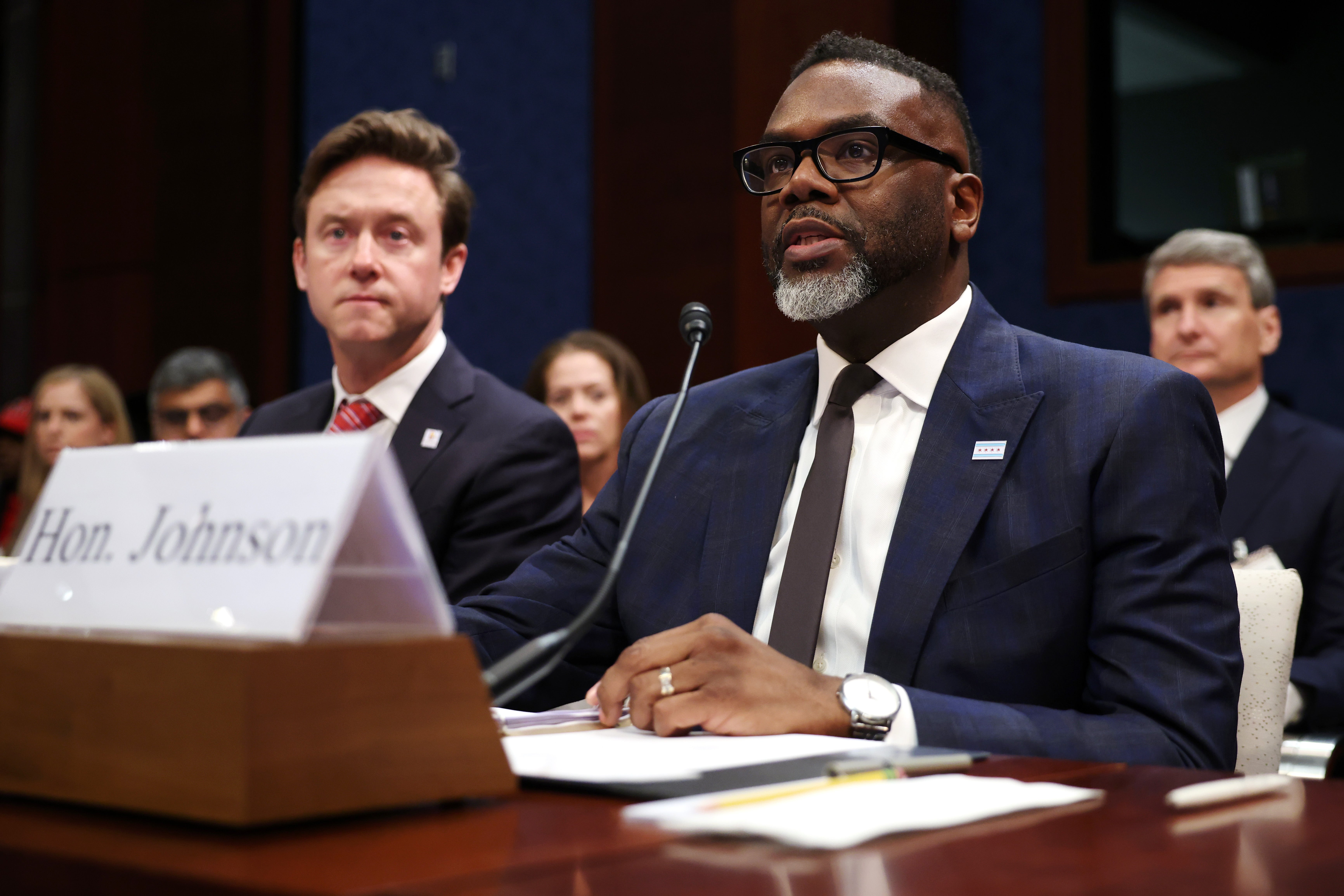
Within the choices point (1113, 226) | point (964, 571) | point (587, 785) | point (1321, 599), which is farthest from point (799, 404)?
point (1113, 226)

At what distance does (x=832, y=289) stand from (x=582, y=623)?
0.75 meters

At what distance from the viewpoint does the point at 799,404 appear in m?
1.59

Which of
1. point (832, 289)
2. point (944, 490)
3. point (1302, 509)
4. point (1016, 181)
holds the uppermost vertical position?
point (1016, 181)

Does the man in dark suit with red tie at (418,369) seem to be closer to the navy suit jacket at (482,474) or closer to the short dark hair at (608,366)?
the navy suit jacket at (482,474)

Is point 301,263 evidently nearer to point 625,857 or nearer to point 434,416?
point 434,416

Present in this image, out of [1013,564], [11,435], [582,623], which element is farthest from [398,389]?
[11,435]

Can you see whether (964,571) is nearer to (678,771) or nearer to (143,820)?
(678,771)

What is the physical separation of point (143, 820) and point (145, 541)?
149 mm

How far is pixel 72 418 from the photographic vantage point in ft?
14.4

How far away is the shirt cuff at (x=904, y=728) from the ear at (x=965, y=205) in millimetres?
715

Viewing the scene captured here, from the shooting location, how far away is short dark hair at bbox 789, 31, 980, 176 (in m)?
1.60

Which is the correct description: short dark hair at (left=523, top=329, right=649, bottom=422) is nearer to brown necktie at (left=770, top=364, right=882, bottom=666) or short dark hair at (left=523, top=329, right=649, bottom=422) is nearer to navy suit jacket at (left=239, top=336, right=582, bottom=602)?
navy suit jacket at (left=239, top=336, right=582, bottom=602)

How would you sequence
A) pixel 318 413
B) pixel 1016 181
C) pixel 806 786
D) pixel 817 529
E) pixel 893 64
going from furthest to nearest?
pixel 1016 181, pixel 318 413, pixel 893 64, pixel 817 529, pixel 806 786

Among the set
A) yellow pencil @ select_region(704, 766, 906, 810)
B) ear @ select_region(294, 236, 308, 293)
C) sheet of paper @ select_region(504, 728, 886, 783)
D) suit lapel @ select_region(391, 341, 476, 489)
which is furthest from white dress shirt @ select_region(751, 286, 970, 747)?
ear @ select_region(294, 236, 308, 293)
